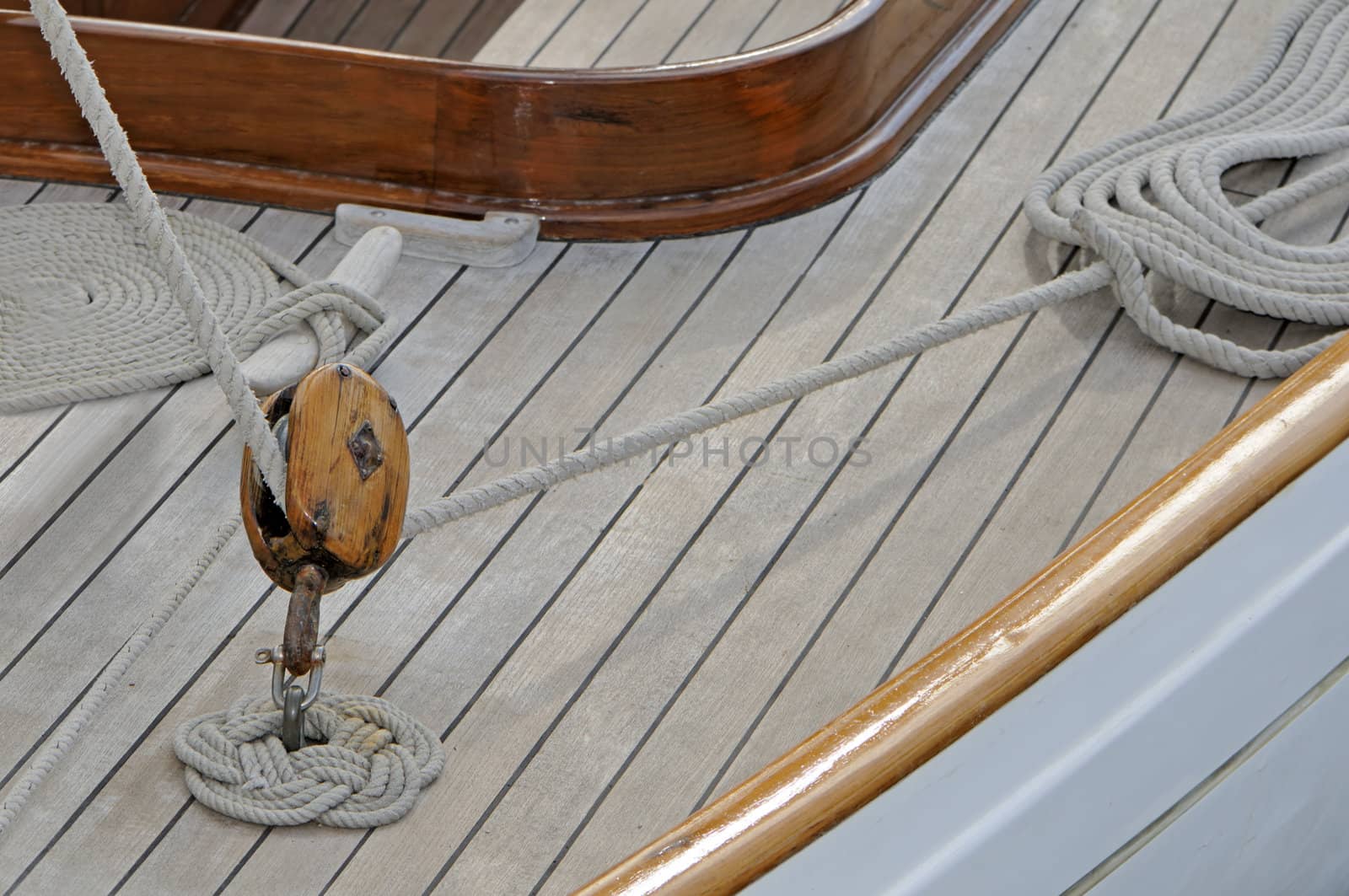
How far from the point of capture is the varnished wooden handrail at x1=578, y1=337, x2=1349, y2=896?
1.13 metres

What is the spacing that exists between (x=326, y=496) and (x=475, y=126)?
2.90ft

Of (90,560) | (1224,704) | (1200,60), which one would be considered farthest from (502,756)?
(1200,60)

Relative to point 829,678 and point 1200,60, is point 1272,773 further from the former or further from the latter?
point 1200,60

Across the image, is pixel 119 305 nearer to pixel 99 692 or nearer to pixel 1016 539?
pixel 99 692

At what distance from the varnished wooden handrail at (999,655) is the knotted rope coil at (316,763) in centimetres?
44

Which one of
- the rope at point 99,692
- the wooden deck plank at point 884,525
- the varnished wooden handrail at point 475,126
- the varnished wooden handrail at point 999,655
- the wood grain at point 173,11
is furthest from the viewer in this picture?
the wood grain at point 173,11

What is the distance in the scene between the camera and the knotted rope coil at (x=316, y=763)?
151cm

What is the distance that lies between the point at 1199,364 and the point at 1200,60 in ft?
2.35

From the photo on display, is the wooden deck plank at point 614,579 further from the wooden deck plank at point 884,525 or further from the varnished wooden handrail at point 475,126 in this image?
the varnished wooden handrail at point 475,126

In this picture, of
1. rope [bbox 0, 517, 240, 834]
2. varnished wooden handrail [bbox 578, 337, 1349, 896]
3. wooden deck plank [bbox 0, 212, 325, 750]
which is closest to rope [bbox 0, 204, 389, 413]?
wooden deck plank [bbox 0, 212, 325, 750]

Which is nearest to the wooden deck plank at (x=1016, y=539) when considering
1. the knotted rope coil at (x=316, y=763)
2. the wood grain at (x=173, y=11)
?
the knotted rope coil at (x=316, y=763)

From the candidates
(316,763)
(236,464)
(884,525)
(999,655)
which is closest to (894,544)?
(884,525)

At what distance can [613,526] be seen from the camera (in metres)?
1.84

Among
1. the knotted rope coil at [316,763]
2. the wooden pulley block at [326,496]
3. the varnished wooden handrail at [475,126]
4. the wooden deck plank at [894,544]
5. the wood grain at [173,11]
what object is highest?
the wood grain at [173,11]
